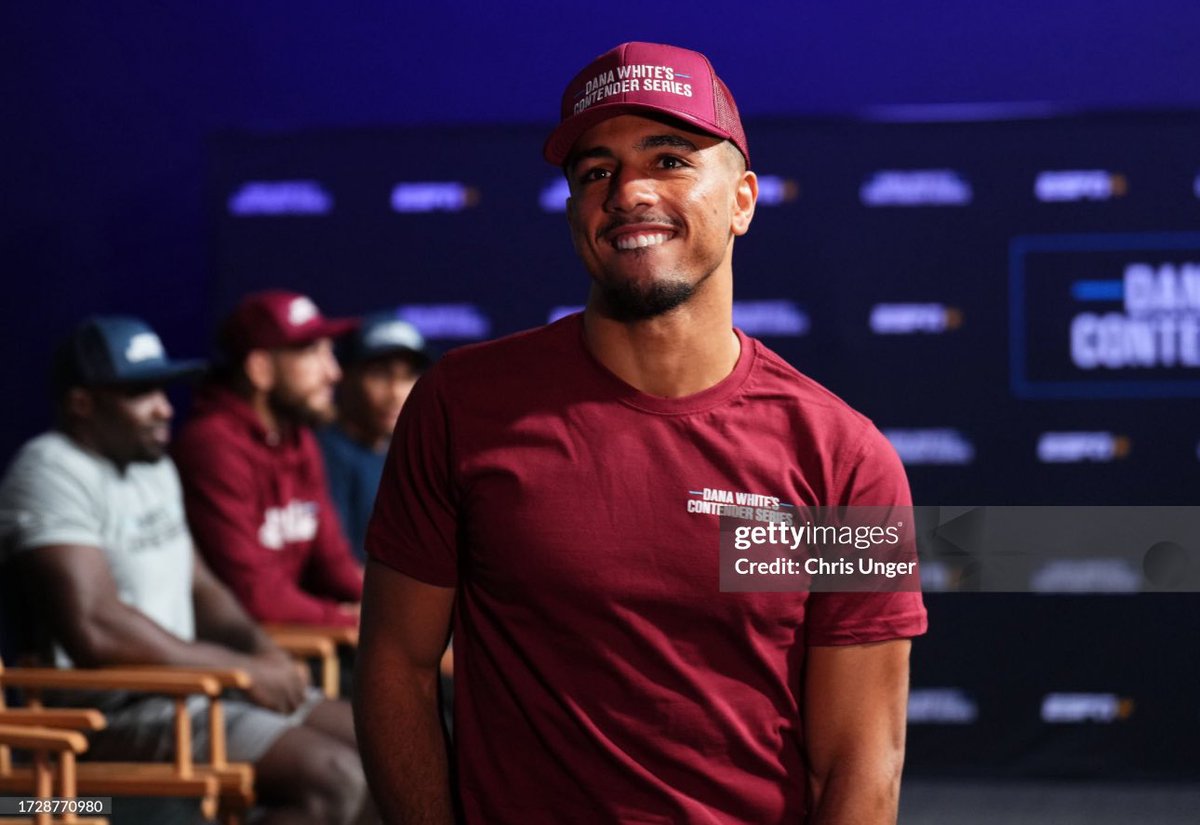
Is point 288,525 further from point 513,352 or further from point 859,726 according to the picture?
point 859,726

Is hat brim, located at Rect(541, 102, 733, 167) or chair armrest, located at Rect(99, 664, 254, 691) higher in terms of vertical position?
hat brim, located at Rect(541, 102, 733, 167)

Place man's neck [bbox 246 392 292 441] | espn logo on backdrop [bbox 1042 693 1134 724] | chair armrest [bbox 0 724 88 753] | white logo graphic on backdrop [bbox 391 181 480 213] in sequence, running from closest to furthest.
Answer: chair armrest [bbox 0 724 88 753], man's neck [bbox 246 392 292 441], espn logo on backdrop [bbox 1042 693 1134 724], white logo graphic on backdrop [bbox 391 181 480 213]

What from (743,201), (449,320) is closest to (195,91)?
(449,320)

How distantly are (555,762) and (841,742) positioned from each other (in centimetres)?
26

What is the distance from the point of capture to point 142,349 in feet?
10.3

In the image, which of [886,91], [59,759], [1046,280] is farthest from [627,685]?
[886,91]

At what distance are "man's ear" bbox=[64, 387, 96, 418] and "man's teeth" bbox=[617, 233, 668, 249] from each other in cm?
192

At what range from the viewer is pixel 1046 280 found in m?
4.21

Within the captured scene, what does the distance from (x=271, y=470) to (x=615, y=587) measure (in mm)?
2296

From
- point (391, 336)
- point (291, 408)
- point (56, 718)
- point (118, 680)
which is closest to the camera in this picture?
point (56, 718)

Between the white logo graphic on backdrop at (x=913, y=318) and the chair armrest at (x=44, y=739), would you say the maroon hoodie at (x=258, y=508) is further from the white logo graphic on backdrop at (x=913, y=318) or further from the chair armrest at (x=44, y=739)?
→ the white logo graphic on backdrop at (x=913, y=318)

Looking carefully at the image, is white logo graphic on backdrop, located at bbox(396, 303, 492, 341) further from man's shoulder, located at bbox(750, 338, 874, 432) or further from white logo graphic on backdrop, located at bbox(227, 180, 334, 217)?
man's shoulder, located at bbox(750, 338, 874, 432)

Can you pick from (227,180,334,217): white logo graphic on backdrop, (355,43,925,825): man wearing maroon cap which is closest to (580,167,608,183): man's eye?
(355,43,925,825): man wearing maroon cap

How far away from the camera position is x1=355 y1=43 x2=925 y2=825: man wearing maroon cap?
1.36 m
